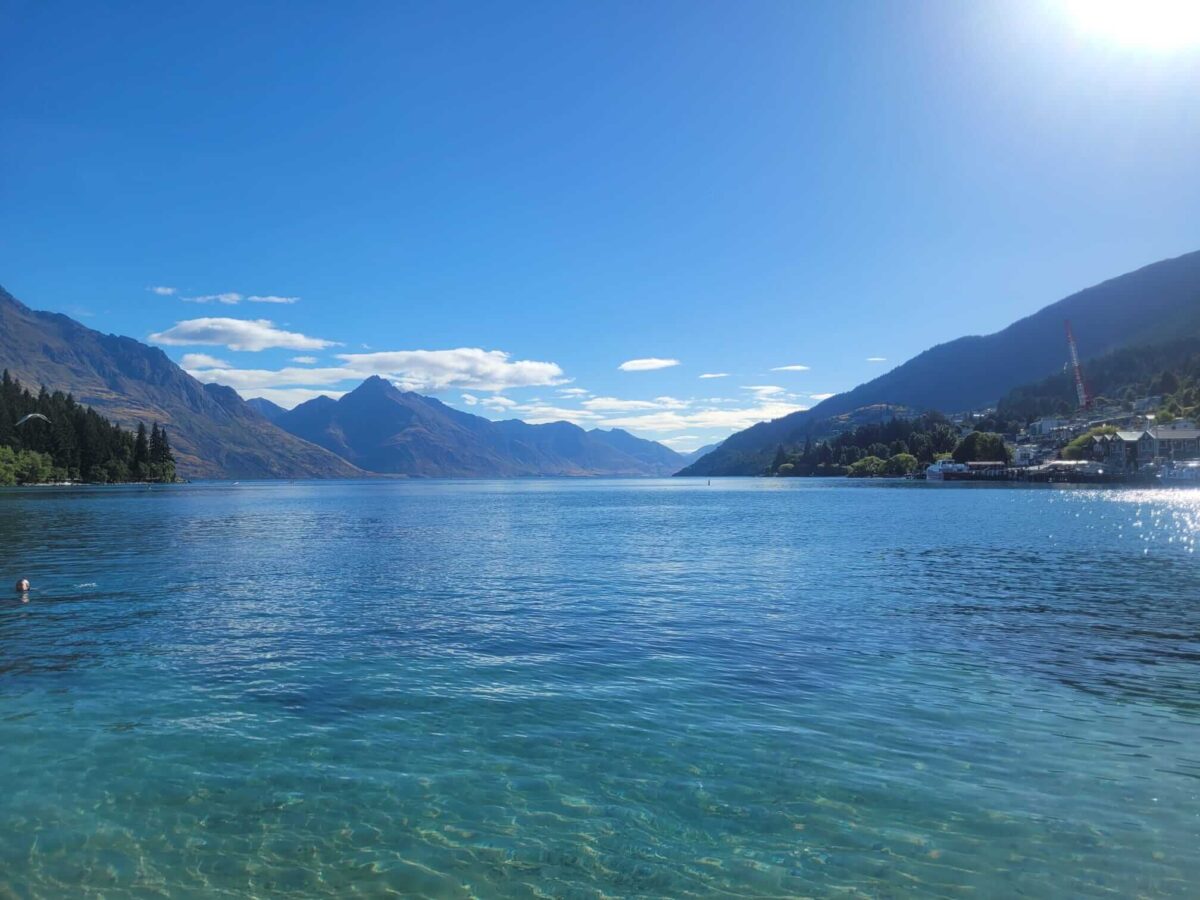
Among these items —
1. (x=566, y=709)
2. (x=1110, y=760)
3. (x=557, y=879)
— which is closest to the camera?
(x=557, y=879)

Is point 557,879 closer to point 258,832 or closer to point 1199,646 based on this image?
point 258,832

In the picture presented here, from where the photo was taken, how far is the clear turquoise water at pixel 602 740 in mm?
11289

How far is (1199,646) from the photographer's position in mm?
25625

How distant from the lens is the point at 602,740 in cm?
1662

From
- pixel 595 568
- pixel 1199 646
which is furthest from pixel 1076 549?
pixel 595 568

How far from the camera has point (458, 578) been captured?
45.1 meters

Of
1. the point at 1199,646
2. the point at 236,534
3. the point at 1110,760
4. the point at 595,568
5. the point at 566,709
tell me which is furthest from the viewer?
the point at 236,534

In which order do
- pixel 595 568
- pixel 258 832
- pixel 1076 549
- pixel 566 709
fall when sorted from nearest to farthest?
1. pixel 258 832
2. pixel 566 709
3. pixel 595 568
4. pixel 1076 549

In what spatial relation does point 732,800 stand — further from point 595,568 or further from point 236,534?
point 236,534

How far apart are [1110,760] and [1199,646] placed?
1509 centimetres

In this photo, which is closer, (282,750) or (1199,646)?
(282,750)

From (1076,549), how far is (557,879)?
6361cm

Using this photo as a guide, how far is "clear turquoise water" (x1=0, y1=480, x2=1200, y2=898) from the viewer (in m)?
Result: 11.3

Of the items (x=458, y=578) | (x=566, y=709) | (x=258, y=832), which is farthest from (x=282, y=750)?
(x=458, y=578)
